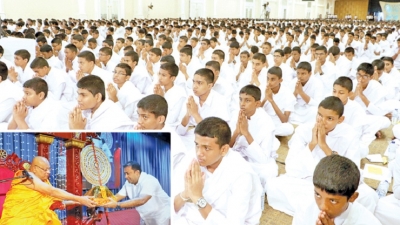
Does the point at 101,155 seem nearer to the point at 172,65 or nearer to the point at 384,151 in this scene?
the point at 172,65

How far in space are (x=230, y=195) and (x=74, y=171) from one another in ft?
3.33

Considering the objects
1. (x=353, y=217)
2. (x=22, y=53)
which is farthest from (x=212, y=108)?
(x=22, y=53)

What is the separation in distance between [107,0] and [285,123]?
15777 millimetres

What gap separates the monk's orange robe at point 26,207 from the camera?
136cm

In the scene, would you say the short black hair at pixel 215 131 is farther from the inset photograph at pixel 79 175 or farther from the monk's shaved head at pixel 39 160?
the monk's shaved head at pixel 39 160

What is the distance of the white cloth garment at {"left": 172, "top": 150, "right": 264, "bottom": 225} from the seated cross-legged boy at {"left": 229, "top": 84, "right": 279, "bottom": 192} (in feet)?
2.89

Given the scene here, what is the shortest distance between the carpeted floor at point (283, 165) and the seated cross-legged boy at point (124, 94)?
1.68 meters

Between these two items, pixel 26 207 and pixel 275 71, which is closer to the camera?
pixel 26 207

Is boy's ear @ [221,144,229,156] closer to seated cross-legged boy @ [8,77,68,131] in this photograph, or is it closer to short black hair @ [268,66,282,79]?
seated cross-legged boy @ [8,77,68,131]

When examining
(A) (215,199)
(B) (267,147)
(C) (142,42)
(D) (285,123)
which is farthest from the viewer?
(C) (142,42)

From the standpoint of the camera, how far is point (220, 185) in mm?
2160

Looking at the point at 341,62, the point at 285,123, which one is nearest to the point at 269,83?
the point at 285,123

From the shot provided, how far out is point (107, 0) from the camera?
60.7 feet

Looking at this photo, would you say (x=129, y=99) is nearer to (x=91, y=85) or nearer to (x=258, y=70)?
(x=91, y=85)
